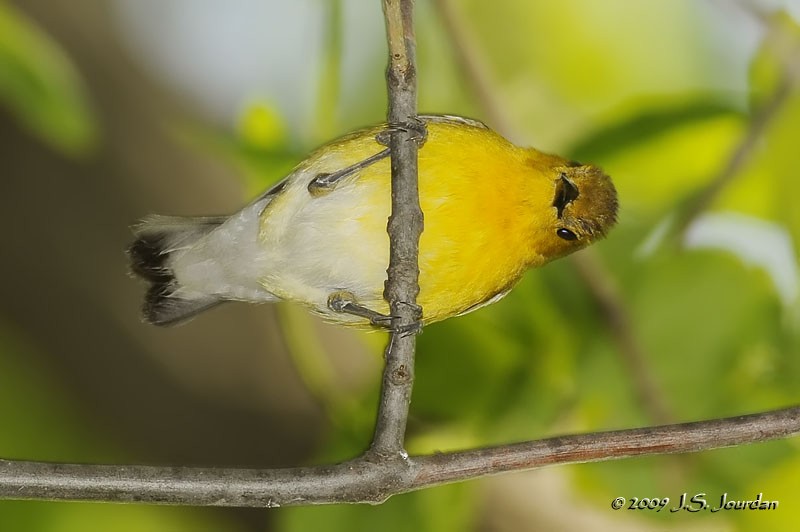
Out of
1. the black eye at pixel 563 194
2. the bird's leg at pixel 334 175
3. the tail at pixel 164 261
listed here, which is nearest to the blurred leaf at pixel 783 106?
the black eye at pixel 563 194

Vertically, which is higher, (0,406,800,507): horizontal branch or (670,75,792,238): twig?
(670,75,792,238): twig

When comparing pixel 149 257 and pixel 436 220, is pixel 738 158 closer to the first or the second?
pixel 436 220

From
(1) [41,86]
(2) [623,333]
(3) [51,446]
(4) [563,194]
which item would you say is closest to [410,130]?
(4) [563,194]

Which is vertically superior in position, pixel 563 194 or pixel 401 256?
pixel 563 194

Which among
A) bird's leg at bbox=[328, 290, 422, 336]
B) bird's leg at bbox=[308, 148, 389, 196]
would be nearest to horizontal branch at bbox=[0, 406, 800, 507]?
bird's leg at bbox=[328, 290, 422, 336]

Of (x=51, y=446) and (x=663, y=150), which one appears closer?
(x=663, y=150)

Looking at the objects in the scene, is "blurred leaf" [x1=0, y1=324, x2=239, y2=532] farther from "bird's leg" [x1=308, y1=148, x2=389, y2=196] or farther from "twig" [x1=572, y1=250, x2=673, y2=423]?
"bird's leg" [x1=308, y1=148, x2=389, y2=196]
